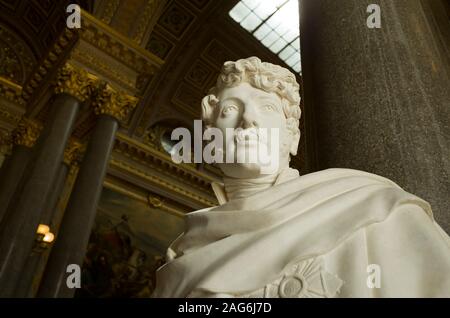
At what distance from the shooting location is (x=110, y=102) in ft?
23.4

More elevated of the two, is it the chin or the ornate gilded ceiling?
the ornate gilded ceiling

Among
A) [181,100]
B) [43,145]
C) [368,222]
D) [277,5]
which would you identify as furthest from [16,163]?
[368,222]

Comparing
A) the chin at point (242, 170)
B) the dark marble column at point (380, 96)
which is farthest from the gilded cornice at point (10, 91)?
the chin at point (242, 170)

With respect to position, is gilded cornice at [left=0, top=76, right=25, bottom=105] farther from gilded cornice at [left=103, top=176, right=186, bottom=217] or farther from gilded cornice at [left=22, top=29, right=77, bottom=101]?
gilded cornice at [left=103, top=176, right=186, bottom=217]

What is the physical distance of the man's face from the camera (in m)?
1.19

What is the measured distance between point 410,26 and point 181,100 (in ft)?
36.8

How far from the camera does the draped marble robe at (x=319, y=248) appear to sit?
0.78 meters

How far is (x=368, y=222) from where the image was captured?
88cm

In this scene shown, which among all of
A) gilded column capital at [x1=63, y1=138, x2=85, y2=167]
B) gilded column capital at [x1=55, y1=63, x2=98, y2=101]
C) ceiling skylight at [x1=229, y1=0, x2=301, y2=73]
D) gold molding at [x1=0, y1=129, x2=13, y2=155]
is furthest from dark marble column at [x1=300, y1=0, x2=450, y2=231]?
ceiling skylight at [x1=229, y1=0, x2=301, y2=73]

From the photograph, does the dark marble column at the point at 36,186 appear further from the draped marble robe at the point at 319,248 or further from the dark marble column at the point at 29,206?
the draped marble robe at the point at 319,248

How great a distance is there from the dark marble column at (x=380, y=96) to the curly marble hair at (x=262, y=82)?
432 millimetres

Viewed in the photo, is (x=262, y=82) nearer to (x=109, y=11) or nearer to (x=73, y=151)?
(x=109, y=11)

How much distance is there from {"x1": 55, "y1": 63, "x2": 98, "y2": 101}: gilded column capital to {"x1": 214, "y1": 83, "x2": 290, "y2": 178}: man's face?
602 cm

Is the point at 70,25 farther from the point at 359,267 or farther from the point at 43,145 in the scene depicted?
the point at 359,267
